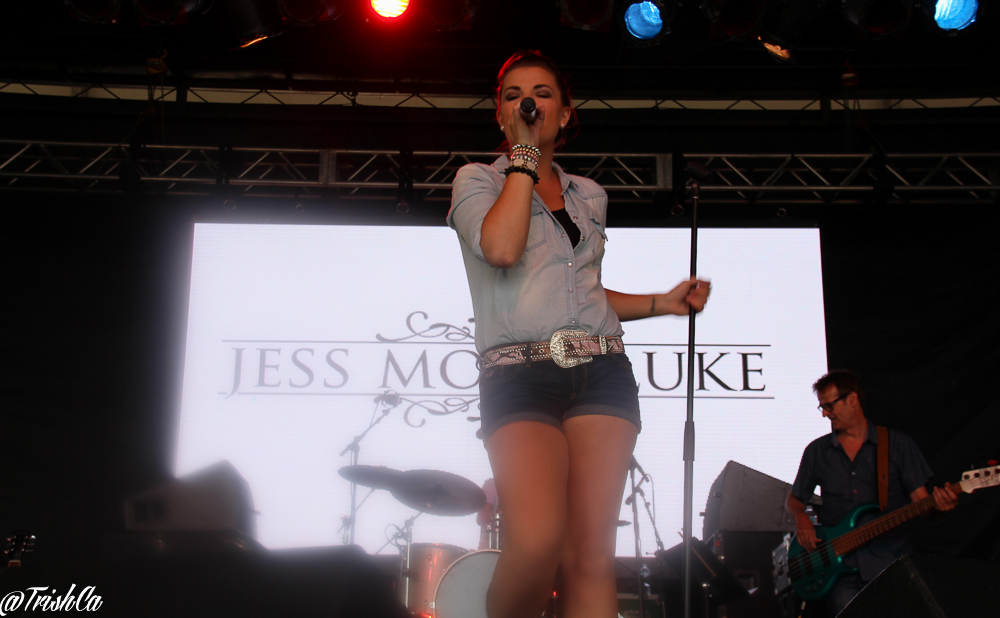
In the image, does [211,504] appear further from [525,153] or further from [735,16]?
[735,16]

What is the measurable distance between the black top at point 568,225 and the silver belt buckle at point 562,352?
0.86ft

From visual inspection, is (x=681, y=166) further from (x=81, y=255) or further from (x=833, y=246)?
(x=81, y=255)

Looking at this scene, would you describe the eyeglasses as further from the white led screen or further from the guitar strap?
the white led screen

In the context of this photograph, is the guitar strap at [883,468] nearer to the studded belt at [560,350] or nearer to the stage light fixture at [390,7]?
the studded belt at [560,350]

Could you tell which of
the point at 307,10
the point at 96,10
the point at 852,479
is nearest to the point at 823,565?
the point at 852,479

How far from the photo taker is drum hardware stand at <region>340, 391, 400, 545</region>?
15.2 ft

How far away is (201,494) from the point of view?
240cm

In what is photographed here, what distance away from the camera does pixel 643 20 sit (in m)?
4.33

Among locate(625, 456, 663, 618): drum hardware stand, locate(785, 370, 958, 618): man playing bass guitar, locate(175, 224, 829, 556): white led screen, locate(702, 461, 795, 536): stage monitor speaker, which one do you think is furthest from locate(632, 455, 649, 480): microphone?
locate(785, 370, 958, 618): man playing bass guitar

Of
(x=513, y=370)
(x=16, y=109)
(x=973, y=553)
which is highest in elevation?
(x=16, y=109)

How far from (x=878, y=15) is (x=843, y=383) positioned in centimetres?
198

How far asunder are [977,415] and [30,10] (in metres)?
6.83

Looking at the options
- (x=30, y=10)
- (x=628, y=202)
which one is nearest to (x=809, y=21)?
(x=628, y=202)

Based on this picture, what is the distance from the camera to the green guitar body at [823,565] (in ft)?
12.6
